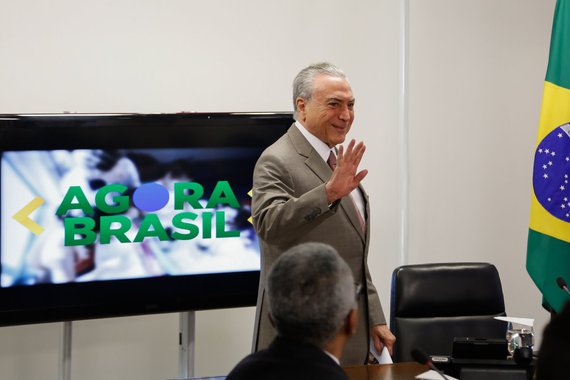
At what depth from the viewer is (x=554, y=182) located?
4.40m

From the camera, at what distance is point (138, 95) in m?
4.54

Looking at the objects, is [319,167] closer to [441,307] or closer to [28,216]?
[441,307]

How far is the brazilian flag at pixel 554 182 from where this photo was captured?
4391 mm

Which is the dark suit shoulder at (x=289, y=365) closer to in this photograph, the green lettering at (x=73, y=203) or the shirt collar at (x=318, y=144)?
the shirt collar at (x=318, y=144)

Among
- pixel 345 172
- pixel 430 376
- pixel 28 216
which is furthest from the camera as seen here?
pixel 28 216

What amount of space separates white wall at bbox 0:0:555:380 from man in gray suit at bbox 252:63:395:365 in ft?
5.52

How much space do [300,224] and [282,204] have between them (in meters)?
0.09

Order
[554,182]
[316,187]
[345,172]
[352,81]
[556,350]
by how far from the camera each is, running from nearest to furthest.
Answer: [556,350]
[345,172]
[316,187]
[554,182]
[352,81]

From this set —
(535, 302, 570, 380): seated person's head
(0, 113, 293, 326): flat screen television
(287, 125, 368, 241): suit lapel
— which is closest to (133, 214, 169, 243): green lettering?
(0, 113, 293, 326): flat screen television

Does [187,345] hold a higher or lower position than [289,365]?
lower

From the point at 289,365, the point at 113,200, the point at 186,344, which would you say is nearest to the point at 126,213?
the point at 113,200

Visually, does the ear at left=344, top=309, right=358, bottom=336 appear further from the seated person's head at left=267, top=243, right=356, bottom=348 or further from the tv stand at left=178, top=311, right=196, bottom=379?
the tv stand at left=178, top=311, right=196, bottom=379

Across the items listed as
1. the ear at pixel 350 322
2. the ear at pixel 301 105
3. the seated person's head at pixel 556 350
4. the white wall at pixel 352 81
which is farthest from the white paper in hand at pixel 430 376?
the white wall at pixel 352 81

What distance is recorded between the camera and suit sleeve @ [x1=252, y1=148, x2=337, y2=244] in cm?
276
